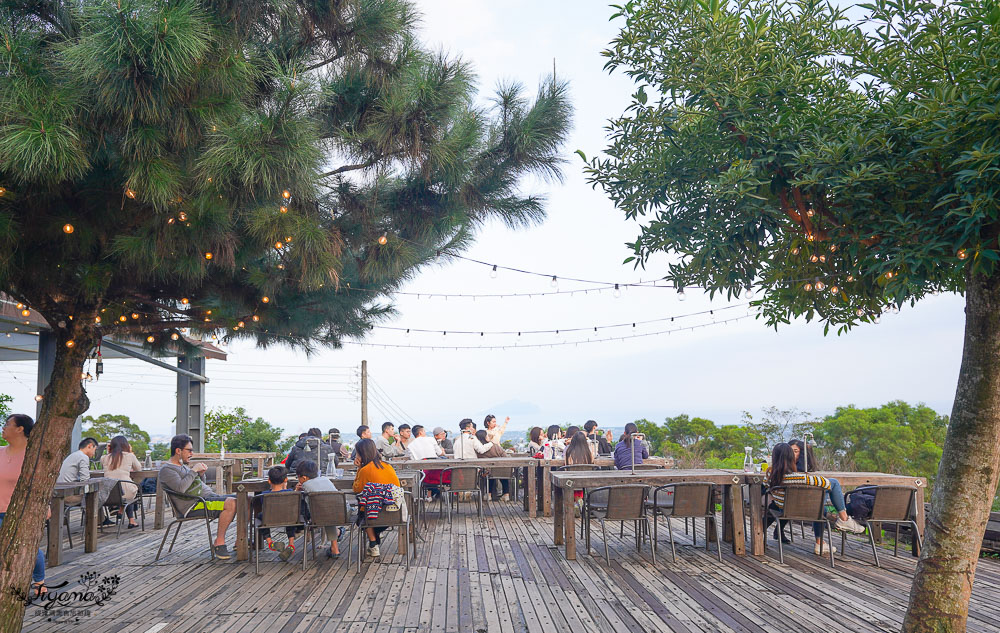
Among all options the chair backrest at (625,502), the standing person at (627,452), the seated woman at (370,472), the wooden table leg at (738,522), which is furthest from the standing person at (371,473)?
the standing person at (627,452)

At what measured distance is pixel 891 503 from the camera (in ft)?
19.7

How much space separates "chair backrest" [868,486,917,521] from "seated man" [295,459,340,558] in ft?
15.6

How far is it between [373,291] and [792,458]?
4.37m

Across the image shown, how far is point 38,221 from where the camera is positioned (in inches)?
167

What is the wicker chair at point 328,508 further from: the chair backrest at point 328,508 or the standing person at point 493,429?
the standing person at point 493,429

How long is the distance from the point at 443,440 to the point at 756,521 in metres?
6.94

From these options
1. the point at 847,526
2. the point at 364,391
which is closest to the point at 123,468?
the point at 847,526

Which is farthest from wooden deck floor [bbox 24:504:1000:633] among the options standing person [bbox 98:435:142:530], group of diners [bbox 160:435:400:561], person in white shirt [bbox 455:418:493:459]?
person in white shirt [bbox 455:418:493:459]

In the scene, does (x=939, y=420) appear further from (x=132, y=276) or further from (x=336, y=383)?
(x=336, y=383)

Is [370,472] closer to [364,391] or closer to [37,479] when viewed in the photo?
[37,479]

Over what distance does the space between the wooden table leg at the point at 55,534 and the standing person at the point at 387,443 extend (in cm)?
390

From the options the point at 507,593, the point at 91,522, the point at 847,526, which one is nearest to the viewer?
the point at 507,593

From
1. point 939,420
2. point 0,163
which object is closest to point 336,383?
point 939,420

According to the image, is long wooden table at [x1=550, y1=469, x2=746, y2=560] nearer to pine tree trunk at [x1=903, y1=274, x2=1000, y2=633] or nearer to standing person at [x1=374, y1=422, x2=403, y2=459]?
pine tree trunk at [x1=903, y1=274, x2=1000, y2=633]
